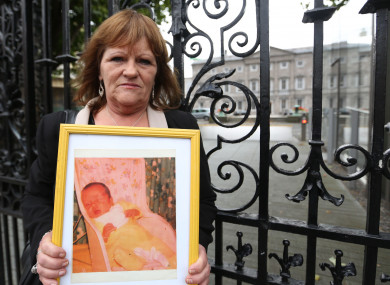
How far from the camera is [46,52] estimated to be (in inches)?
81.8

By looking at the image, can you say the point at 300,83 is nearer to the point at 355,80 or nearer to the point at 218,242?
the point at 218,242

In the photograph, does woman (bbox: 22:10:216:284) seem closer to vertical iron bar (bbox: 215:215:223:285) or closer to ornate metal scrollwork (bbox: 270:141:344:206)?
vertical iron bar (bbox: 215:215:223:285)

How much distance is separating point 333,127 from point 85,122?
24.4 ft

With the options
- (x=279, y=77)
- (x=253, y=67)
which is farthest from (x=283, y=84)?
(x=253, y=67)

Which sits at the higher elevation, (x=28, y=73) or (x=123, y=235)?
(x=28, y=73)

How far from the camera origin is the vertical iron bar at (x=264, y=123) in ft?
4.42

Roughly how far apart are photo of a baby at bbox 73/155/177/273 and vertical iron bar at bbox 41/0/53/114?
1.39 meters

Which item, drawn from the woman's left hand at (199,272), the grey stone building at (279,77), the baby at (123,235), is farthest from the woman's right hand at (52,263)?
the grey stone building at (279,77)

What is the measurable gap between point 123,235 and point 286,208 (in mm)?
2373

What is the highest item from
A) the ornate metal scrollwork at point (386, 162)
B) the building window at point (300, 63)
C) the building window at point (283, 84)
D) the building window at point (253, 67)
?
the building window at point (300, 63)

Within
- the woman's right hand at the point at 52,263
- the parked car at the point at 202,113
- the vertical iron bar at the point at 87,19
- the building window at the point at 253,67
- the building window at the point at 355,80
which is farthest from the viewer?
the building window at the point at 355,80

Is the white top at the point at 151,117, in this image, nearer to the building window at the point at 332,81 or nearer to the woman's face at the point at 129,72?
the woman's face at the point at 129,72

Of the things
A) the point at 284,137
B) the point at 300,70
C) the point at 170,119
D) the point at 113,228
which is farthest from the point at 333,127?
the point at 113,228

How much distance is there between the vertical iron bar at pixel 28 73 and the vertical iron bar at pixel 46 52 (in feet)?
0.35
